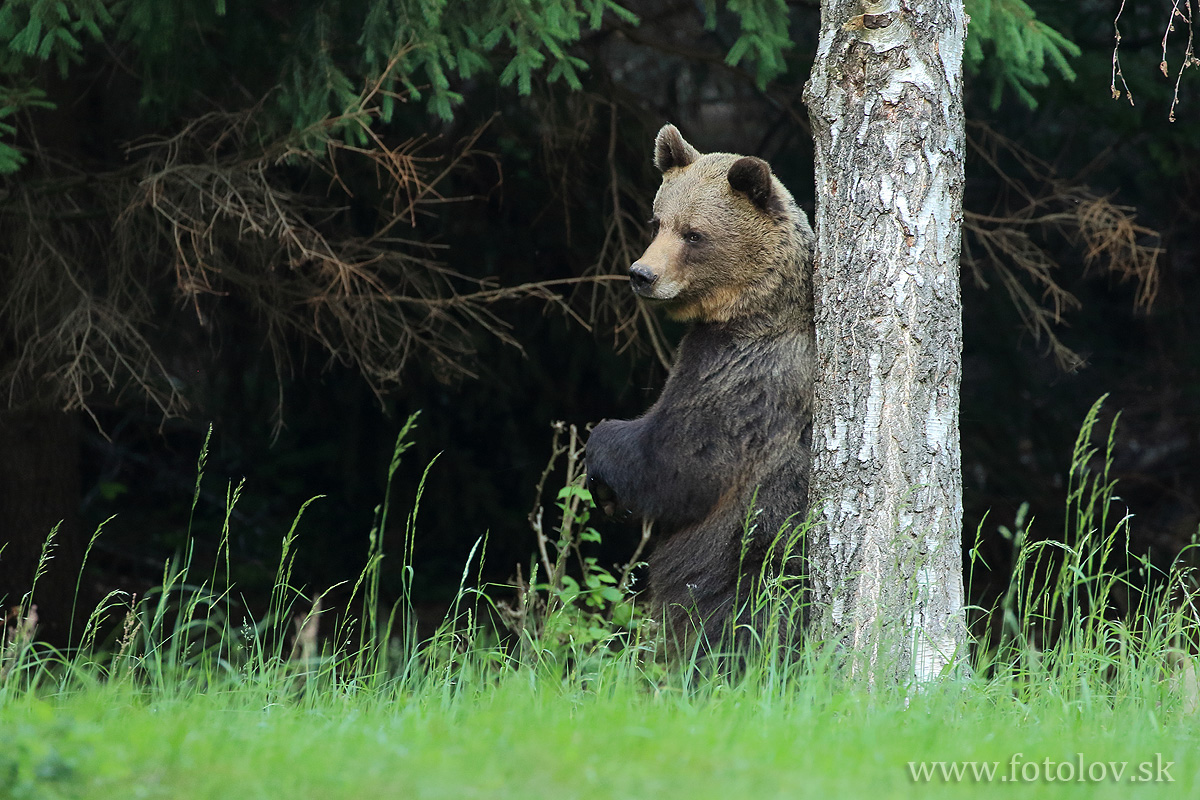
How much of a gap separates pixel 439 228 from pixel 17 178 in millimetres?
2742

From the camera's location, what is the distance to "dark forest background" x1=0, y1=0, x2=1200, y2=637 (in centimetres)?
527

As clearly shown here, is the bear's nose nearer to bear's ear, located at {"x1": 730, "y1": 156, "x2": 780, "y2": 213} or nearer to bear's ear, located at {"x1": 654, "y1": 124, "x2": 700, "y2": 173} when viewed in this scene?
bear's ear, located at {"x1": 730, "y1": 156, "x2": 780, "y2": 213}

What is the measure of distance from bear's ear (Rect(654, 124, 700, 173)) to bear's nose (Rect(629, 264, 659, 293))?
0.71 m

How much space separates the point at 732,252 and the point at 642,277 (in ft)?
1.36

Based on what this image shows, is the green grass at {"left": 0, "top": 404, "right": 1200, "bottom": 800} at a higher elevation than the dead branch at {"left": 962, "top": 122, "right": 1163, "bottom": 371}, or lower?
lower

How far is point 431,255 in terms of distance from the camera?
728cm

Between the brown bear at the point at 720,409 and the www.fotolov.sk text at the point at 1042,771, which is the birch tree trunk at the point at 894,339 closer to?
the brown bear at the point at 720,409

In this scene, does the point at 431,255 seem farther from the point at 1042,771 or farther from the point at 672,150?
the point at 1042,771

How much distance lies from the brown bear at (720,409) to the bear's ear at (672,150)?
0.19 m

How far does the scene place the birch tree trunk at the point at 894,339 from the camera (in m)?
3.92

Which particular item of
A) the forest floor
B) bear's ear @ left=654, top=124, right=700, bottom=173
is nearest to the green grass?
the forest floor

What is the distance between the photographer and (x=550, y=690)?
→ 353cm

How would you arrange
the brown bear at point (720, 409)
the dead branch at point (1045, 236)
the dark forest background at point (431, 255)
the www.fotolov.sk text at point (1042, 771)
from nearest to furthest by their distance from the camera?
1. the www.fotolov.sk text at point (1042, 771)
2. the brown bear at point (720, 409)
3. the dark forest background at point (431, 255)
4. the dead branch at point (1045, 236)

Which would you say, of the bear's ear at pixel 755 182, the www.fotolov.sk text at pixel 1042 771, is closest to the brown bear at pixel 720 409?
the bear's ear at pixel 755 182
